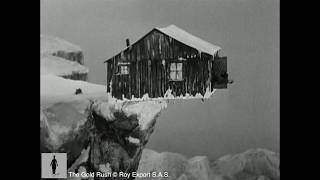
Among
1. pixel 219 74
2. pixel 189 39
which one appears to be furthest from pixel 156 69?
pixel 219 74

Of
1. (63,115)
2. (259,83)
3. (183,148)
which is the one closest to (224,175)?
(183,148)

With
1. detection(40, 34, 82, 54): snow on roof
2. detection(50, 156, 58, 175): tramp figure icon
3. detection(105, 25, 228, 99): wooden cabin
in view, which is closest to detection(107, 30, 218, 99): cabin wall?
detection(105, 25, 228, 99): wooden cabin

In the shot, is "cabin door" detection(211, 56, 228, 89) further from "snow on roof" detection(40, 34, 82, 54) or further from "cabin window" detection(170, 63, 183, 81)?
"snow on roof" detection(40, 34, 82, 54)

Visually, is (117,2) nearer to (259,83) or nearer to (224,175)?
(259,83)

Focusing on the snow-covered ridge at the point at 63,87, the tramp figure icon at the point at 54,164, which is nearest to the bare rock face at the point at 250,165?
the snow-covered ridge at the point at 63,87

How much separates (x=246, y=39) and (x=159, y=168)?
1.07m

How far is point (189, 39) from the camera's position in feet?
13.0

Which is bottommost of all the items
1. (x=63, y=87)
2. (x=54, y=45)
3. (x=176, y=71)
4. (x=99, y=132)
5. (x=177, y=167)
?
(x=177, y=167)

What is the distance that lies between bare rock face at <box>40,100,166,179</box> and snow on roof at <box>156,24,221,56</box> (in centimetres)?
47

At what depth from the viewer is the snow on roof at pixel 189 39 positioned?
155 inches

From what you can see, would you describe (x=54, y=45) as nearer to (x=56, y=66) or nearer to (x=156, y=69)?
(x=56, y=66)

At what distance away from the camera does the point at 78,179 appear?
13.2ft

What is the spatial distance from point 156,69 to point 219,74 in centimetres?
44

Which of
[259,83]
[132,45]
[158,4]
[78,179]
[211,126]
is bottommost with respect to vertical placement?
[78,179]
